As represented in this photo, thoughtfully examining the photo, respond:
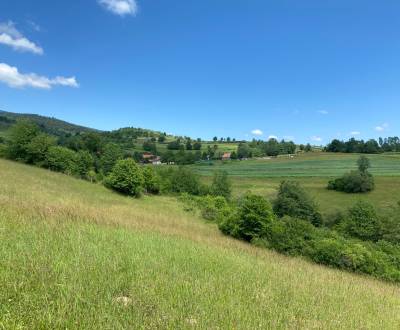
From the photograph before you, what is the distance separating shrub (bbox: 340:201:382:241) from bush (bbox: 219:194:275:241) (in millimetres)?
19753

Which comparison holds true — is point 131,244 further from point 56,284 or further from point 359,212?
point 359,212

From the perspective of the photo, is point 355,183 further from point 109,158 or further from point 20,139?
point 20,139

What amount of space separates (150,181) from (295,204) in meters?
27.8

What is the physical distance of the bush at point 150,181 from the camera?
69375mm

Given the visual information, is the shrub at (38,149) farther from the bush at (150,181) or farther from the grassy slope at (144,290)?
the grassy slope at (144,290)

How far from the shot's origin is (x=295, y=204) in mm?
60562

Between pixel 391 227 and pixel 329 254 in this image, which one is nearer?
pixel 329 254

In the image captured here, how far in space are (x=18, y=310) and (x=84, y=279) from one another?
1.34 meters

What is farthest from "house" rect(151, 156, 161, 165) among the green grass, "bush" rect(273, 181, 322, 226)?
"bush" rect(273, 181, 322, 226)

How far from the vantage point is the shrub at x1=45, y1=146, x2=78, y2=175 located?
64.4 meters

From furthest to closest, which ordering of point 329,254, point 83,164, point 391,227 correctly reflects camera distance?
1. point 83,164
2. point 391,227
3. point 329,254

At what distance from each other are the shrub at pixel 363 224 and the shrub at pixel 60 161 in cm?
4808

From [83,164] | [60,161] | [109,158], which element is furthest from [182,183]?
[60,161]

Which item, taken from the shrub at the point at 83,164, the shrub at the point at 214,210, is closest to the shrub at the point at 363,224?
the shrub at the point at 214,210
